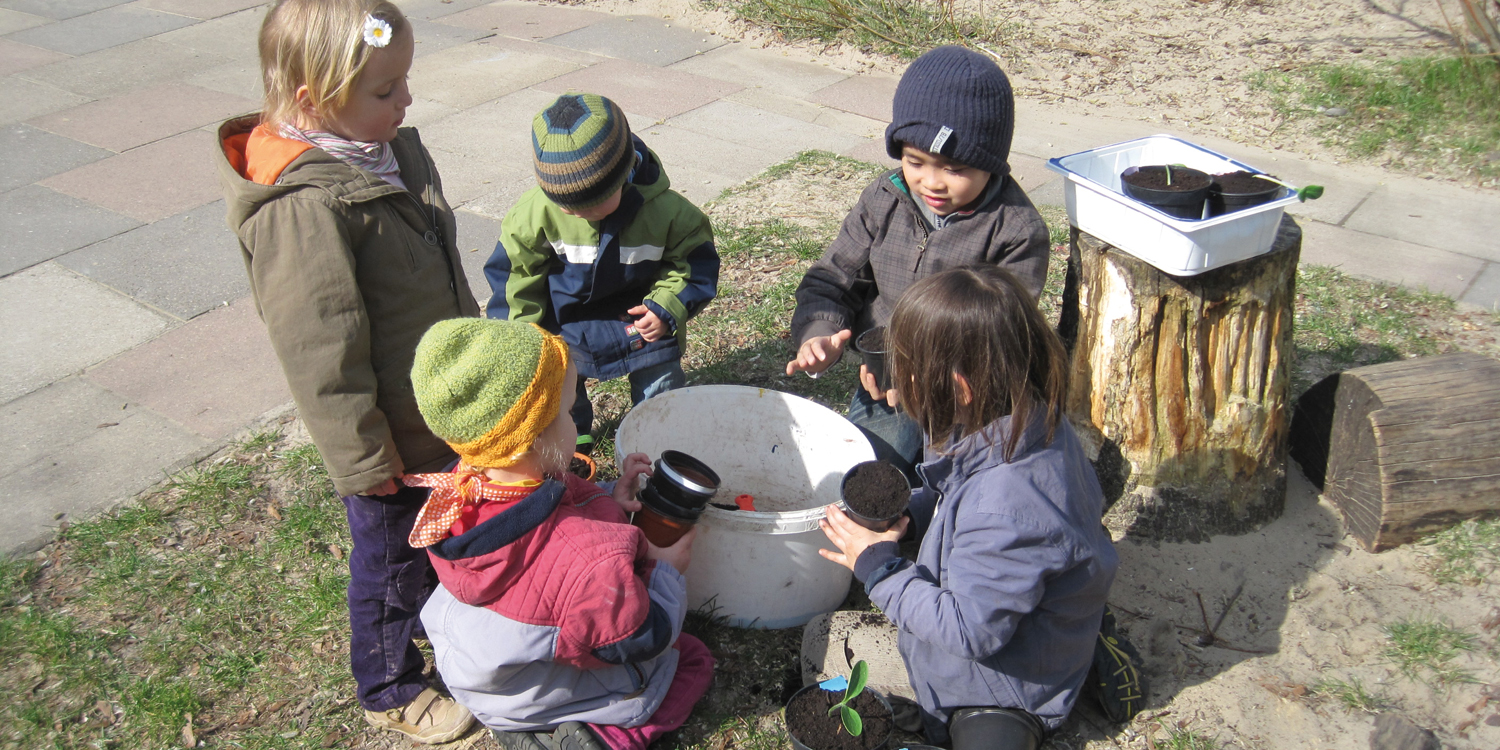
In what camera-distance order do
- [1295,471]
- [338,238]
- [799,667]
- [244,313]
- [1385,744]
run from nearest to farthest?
[338,238] → [1385,744] → [799,667] → [1295,471] → [244,313]

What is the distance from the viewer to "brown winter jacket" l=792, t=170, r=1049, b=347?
282cm

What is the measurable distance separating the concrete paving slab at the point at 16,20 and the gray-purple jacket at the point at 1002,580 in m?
8.95

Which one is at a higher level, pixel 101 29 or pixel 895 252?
pixel 895 252

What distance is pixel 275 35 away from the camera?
2.23 meters

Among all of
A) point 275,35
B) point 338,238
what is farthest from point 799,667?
point 275,35

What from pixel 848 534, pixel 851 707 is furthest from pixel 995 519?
pixel 851 707

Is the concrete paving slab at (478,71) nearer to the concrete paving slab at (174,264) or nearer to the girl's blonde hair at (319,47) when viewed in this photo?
the concrete paving slab at (174,264)

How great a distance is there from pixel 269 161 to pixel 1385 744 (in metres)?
3.05

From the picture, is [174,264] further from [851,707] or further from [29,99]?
[851,707]

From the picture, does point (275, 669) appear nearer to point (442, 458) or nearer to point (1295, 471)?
point (442, 458)

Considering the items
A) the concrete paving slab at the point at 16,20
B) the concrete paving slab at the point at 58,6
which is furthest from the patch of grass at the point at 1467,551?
the concrete paving slab at the point at 58,6

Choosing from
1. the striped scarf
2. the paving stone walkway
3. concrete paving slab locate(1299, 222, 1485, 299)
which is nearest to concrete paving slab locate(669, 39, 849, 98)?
the paving stone walkway

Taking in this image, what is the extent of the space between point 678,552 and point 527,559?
52 centimetres

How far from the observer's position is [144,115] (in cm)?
651
